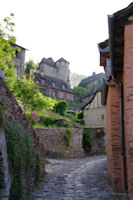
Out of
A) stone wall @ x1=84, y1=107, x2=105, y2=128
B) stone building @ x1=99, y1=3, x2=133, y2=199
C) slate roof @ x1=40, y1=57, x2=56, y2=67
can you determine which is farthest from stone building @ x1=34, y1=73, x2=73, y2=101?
stone building @ x1=99, y1=3, x2=133, y2=199

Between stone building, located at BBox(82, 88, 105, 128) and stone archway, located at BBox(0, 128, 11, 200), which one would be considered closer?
stone archway, located at BBox(0, 128, 11, 200)

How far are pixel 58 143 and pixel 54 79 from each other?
27870 millimetres

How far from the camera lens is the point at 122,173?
4941mm

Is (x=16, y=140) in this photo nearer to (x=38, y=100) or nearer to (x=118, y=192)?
(x=118, y=192)

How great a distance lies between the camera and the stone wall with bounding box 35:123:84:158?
39.5ft

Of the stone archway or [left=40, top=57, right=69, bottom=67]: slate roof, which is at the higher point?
[left=40, top=57, right=69, bottom=67]: slate roof

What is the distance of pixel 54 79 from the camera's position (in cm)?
3947

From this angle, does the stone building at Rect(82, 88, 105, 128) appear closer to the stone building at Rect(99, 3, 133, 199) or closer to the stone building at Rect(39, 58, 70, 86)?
the stone building at Rect(99, 3, 133, 199)

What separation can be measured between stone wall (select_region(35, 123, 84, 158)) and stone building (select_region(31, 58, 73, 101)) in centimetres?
1882

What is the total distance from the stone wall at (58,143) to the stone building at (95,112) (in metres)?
6.76

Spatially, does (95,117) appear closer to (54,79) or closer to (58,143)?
(58,143)

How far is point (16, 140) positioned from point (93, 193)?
9.09 ft

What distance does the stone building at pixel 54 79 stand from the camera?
34406 mm

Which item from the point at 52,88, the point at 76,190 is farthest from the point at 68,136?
the point at 52,88
